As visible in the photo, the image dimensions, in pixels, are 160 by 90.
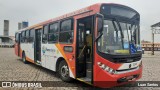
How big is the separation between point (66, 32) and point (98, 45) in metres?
2.47

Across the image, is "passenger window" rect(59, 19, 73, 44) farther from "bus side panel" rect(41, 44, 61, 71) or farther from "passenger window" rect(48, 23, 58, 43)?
"bus side panel" rect(41, 44, 61, 71)

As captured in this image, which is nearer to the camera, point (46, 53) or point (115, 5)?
point (115, 5)

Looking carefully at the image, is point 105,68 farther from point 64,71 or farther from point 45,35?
point 45,35

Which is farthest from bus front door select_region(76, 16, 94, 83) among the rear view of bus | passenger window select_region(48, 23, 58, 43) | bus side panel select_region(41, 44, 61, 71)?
passenger window select_region(48, 23, 58, 43)

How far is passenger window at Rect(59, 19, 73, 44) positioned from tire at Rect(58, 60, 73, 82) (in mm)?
996

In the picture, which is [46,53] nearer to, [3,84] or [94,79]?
[3,84]

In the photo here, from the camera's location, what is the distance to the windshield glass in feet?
21.4

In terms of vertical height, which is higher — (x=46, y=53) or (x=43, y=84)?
(x=46, y=53)

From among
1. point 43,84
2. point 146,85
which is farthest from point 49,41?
point 146,85

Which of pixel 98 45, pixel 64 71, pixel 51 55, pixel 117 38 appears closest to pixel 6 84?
pixel 64 71

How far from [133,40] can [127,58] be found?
880 millimetres

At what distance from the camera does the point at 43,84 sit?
8.30m

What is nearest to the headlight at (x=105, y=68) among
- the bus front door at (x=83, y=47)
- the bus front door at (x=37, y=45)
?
the bus front door at (x=83, y=47)

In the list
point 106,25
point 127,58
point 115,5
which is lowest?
point 127,58
